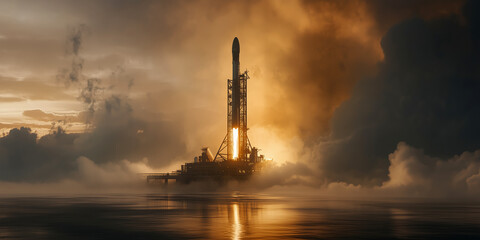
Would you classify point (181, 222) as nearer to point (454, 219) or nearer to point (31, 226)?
point (31, 226)

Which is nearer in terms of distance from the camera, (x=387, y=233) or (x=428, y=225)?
(x=387, y=233)

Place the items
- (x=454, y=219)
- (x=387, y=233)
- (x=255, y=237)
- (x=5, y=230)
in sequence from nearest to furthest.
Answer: (x=255, y=237) < (x=387, y=233) < (x=5, y=230) < (x=454, y=219)

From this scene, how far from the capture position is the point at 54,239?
5700cm

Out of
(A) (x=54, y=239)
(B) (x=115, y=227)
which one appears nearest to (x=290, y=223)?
(B) (x=115, y=227)

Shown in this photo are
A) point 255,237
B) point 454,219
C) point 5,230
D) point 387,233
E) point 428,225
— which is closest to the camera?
point 255,237

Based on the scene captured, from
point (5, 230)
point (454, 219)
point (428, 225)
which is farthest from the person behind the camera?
point (454, 219)

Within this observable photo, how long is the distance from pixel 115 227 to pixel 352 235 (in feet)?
90.7

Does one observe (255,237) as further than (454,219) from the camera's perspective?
No

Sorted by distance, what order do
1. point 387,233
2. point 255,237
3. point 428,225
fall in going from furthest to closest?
point 428,225
point 387,233
point 255,237

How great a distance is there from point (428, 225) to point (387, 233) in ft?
41.0

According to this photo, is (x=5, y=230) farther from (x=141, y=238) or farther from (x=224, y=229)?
(x=224, y=229)

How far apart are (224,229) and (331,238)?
1328 centimetres

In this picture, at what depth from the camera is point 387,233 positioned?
201 ft

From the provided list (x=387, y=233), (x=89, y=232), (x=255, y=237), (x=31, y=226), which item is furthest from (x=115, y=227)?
(x=387, y=233)
